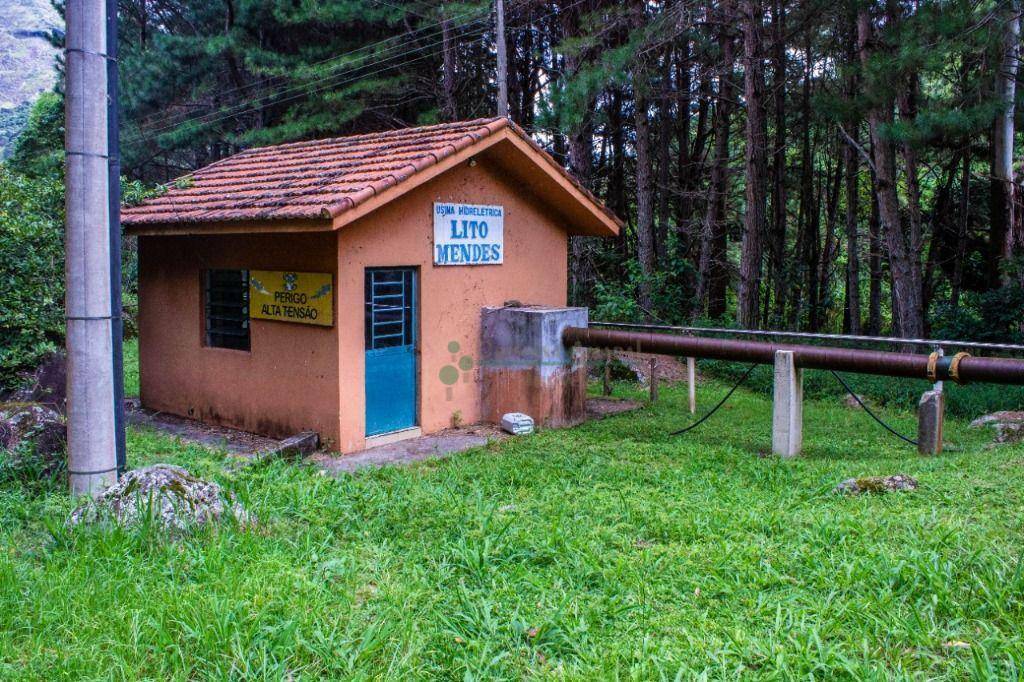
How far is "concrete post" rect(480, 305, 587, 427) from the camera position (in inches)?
399

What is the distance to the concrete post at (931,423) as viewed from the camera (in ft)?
27.4

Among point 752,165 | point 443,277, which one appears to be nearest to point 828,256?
point 752,165

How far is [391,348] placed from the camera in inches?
377

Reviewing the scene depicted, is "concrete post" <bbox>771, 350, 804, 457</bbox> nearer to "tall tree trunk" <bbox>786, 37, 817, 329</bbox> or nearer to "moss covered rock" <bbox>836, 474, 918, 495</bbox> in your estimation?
"moss covered rock" <bbox>836, 474, 918, 495</bbox>

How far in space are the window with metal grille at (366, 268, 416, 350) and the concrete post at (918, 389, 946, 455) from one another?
18.5 feet

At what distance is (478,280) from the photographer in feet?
34.6

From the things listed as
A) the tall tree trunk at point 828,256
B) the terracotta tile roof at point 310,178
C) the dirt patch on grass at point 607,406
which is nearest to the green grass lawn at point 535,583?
the terracotta tile roof at point 310,178

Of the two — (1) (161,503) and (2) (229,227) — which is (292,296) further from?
(1) (161,503)

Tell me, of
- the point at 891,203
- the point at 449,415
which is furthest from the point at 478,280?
the point at 891,203

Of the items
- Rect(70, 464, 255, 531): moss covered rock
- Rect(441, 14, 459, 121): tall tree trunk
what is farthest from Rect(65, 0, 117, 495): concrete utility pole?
Rect(441, 14, 459, 121): tall tree trunk

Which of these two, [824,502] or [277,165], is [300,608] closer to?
[824,502]

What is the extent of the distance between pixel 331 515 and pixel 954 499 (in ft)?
14.9

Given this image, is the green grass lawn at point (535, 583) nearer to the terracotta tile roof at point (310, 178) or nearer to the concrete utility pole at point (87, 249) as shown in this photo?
the concrete utility pole at point (87, 249)

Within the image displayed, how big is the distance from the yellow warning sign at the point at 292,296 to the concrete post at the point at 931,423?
6.26 m
